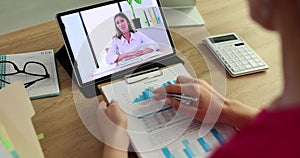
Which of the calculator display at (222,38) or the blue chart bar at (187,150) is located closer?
the blue chart bar at (187,150)

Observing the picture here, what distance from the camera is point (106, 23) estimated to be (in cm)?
117

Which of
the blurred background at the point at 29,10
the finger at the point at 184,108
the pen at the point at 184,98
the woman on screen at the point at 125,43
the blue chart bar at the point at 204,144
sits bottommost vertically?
the blue chart bar at the point at 204,144

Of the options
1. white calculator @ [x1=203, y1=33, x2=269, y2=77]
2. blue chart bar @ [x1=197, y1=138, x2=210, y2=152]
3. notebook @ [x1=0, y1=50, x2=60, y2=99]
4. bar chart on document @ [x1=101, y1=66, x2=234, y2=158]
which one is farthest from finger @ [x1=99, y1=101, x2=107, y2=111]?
white calculator @ [x1=203, y1=33, x2=269, y2=77]

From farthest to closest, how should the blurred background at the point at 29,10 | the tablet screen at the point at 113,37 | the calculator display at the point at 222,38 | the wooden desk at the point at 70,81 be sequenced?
the blurred background at the point at 29,10 < the calculator display at the point at 222,38 < the tablet screen at the point at 113,37 < the wooden desk at the point at 70,81

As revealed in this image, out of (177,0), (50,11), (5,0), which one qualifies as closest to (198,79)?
(177,0)

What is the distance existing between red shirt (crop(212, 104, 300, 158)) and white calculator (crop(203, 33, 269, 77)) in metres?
0.72

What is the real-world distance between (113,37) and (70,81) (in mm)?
159

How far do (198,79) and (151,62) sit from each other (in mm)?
151

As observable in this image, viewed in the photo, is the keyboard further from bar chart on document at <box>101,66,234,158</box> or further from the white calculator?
the white calculator

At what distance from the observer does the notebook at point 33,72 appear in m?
1.14

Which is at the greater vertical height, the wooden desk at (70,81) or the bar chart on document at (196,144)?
the wooden desk at (70,81)

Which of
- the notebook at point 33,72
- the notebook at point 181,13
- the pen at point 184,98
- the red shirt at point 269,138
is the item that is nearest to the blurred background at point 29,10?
the notebook at point 181,13

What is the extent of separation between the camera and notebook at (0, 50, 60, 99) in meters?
1.14

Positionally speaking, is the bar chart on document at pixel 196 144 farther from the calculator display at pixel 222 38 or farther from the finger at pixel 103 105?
the calculator display at pixel 222 38
